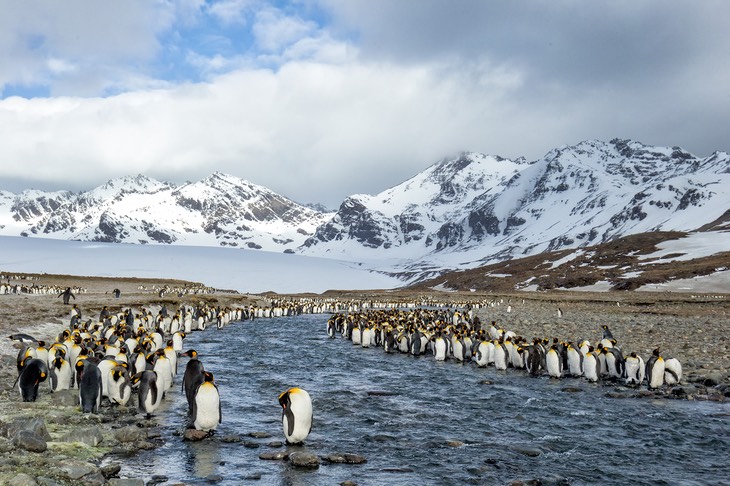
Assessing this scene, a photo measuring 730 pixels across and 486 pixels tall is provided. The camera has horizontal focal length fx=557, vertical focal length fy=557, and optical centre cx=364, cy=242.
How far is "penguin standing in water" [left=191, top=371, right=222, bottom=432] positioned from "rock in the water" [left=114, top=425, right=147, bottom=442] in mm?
1009

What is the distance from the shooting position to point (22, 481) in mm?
7023

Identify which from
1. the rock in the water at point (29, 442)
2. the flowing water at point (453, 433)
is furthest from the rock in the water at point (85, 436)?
the flowing water at point (453, 433)

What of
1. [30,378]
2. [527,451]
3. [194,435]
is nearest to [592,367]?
[527,451]

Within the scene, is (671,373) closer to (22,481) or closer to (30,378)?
(22,481)

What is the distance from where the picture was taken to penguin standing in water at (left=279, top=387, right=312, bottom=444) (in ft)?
33.0

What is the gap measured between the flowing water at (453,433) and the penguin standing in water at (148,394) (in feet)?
1.41

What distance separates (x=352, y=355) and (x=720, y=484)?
1714 centimetres

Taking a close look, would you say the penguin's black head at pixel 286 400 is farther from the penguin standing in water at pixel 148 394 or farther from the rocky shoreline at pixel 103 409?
the penguin standing in water at pixel 148 394

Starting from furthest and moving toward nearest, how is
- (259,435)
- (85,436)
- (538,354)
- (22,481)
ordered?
(538,354), (259,435), (85,436), (22,481)

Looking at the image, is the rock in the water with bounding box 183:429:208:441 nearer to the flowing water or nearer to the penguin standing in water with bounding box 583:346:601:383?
the flowing water

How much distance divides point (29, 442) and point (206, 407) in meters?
2.96

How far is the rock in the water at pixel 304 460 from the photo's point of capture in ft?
30.0

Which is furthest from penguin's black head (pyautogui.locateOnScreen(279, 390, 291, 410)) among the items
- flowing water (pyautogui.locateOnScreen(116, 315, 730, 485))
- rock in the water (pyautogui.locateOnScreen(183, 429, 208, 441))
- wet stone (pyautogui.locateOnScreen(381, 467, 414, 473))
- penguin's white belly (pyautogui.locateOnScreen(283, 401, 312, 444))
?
wet stone (pyautogui.locateOnScreen(381, 467, 414, 473))

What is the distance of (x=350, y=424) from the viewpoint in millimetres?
12109
